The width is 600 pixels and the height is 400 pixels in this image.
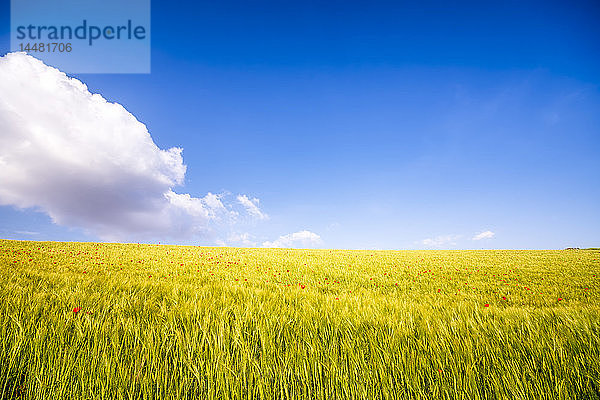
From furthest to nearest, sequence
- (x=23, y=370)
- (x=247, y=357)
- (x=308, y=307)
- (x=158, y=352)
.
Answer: (x=308, y=307)
(x=158, y=352)
(x=247, y=357)
(x=23, y=370)

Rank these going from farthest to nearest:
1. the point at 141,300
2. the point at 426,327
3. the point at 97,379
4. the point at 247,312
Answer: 1. the point at 141,300
2. the point at 247,312
3. the point at 426,327
4. the point at 97,379

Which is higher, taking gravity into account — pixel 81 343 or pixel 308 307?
pixel 81 343

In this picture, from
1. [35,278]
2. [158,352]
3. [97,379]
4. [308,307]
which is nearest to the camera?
[97,379]

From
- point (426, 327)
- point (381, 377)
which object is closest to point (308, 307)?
point (426, 327)

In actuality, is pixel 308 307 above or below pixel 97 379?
below

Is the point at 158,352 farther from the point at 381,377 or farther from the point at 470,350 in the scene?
the point at 470,350

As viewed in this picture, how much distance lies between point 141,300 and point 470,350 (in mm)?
4631

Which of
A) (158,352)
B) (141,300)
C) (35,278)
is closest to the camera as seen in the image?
(158,352)

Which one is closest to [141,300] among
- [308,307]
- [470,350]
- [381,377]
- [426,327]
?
[308,307]

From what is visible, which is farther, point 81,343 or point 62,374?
point 81,343

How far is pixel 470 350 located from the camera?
82.7 inches

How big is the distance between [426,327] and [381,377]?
1210 mm

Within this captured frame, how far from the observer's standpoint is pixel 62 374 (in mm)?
1718

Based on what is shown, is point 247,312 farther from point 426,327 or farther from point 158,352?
point 426,327
